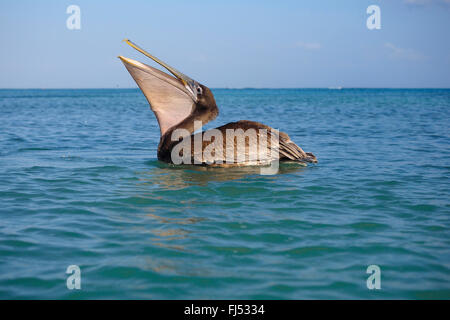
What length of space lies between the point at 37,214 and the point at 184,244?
199cm

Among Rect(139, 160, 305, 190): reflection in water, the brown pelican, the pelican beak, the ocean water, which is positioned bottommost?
the ocean water

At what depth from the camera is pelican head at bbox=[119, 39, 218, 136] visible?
23.9ft

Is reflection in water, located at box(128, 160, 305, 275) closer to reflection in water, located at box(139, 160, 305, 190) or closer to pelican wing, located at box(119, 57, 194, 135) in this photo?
reflection in water, located at box(139, 160, 305, 190)

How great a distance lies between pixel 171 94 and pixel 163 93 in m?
0.13

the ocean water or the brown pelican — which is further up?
the brown pelican

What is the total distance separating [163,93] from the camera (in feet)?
24.9

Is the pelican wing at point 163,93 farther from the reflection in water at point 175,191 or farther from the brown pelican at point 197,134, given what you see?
the reflection in water at point 175,191

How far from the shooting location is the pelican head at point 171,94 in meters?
7.29

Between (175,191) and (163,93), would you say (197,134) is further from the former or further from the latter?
(175,191)

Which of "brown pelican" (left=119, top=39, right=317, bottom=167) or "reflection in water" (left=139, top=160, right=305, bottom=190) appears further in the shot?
"brown pelican" (left=119, top=39, right=317, bottom=167)

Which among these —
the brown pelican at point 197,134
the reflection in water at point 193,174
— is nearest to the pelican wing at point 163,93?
the brown pelican at point 197,134

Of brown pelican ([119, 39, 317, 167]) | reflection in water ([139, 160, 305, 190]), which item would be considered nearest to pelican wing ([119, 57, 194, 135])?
brown pelican ([119, 39, 317, 167])

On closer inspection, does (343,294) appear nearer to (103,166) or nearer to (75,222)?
(75,222)

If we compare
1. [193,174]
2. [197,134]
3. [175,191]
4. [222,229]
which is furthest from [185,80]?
[222,229]
